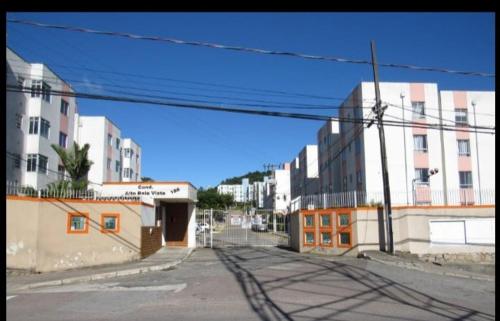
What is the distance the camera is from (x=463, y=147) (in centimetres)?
3684

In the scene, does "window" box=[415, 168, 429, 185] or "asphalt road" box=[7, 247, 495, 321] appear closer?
"asphalt road" box=[7, 247, 495, 321]

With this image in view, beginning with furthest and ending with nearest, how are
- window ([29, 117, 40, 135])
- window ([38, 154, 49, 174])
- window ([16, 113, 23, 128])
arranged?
window ([29, 117, 40, 135]), window ([38, 154, 49, 174]), window ([16, 113, 23, 128])

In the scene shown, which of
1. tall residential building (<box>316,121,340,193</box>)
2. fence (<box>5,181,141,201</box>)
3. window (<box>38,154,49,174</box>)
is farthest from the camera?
tall residential building (<box>316,121,340,193</box>)

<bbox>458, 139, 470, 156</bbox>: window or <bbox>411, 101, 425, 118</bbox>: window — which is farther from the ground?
<bbox>411, 101, 425, 118</bbox>: window

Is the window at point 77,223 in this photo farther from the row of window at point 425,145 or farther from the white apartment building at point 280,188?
the white apartment building at point 280,188

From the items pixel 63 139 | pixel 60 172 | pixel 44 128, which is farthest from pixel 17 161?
pixel 63 139

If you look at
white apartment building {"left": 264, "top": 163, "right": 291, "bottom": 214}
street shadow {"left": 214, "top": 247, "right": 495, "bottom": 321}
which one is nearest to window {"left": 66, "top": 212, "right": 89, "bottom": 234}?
street shadow {"left": 214, "top": 247, "right": 495, "bottom": 321}

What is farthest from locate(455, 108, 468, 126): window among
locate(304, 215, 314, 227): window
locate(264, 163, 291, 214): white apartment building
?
locate(264, 163, 291, 214): white apartment building

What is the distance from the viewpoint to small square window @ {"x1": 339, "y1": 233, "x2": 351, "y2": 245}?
20.8 metres

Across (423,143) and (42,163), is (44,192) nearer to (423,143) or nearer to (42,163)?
(42,163)

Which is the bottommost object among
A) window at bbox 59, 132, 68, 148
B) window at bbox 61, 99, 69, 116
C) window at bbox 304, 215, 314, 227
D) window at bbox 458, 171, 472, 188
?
window at bbox 304, 215, 314, 227

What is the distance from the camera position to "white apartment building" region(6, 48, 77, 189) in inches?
1224

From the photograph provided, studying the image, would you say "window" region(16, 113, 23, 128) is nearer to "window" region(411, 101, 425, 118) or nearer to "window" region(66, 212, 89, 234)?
"window" region(66, 212, 89, 234)

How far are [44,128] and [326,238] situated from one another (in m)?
23.3
